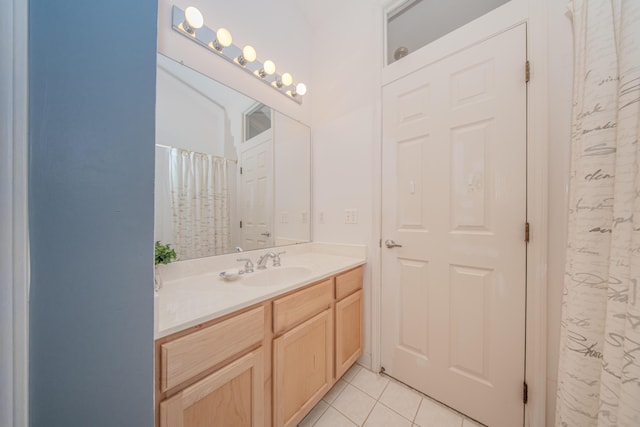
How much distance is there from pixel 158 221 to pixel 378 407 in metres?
Result: 1.56

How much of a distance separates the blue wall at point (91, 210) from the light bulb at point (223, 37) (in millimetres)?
978

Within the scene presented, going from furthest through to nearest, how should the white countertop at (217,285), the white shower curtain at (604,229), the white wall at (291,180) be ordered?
the white wall at (291,180), the white countertop at (217,285), the white shower curtain at (604,229)

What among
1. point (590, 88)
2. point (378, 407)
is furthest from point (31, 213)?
point (378, 407)

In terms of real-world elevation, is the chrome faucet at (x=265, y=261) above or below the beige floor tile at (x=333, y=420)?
above

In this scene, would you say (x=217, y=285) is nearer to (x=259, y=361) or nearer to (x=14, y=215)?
(x=259, y=361)

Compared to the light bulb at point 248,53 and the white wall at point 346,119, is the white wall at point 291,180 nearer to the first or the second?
the white wall at point 346,119

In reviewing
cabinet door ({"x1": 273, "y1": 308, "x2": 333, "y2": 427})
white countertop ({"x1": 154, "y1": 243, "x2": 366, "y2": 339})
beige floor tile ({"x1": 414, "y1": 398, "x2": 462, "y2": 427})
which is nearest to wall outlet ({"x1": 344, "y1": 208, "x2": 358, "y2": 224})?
white countertop ({"x1": 154, "y1": 243, "x2": 366, "y2": 339})

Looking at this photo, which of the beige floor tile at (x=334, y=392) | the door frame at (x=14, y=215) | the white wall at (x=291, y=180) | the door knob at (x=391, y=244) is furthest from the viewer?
the white wall at (x=291, y=180)

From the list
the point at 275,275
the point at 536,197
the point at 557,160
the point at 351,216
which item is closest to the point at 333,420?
the point at 275,275

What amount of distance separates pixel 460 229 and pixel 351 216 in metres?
0.70

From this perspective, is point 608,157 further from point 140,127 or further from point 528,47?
point 140,127

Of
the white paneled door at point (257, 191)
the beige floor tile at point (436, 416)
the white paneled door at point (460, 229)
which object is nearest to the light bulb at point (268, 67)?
the white paneled door at point (257, 191)

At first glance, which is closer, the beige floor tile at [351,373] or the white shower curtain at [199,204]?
the white shower curtain at [199,204]

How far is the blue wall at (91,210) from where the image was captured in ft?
1.09
